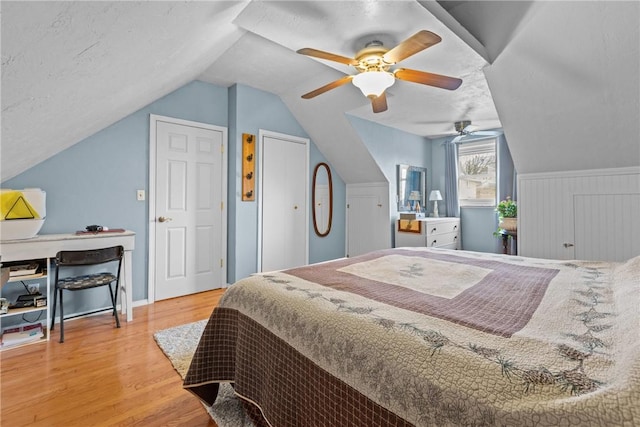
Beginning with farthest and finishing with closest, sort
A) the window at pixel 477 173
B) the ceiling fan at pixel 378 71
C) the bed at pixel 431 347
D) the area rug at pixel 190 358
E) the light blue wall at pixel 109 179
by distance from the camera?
the window at pixel 477 173 → the light blue wall at pixel 109 179 → the ceiling fan at pixel 378 71 → the area rug at pixel 190 358 → the bed at pixel 431 347

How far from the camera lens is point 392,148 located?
4406 mm

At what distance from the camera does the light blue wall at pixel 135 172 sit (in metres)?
2.59

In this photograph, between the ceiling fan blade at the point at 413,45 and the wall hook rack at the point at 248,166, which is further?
the wall hook rack at the point at 248,166

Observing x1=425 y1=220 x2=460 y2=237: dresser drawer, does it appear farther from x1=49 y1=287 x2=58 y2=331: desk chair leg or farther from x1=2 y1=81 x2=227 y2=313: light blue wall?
x1=49 y1=287 x2=58 y2=331: desk chair leg

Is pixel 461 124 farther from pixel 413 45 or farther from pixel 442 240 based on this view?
pixel 413 45

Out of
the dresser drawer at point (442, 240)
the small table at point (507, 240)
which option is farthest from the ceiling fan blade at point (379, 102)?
the small table at point (507, 240)

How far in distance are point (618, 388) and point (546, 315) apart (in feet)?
1.57

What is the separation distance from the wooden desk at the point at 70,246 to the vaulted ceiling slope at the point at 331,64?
517 mm

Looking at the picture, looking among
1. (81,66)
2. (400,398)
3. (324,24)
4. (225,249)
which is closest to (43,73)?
(81,66)

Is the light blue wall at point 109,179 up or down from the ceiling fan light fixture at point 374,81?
down

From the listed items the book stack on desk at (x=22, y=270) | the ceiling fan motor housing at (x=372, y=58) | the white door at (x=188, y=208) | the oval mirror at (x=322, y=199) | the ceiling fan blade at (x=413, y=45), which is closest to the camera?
the ceiling fan blade at (x=413, y=45)

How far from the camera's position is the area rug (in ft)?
4.62

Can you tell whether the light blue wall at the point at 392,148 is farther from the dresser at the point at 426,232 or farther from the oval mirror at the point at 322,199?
the oval mirror at the point at 322,199

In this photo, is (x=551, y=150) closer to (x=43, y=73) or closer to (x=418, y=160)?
(x=418, y=160)
